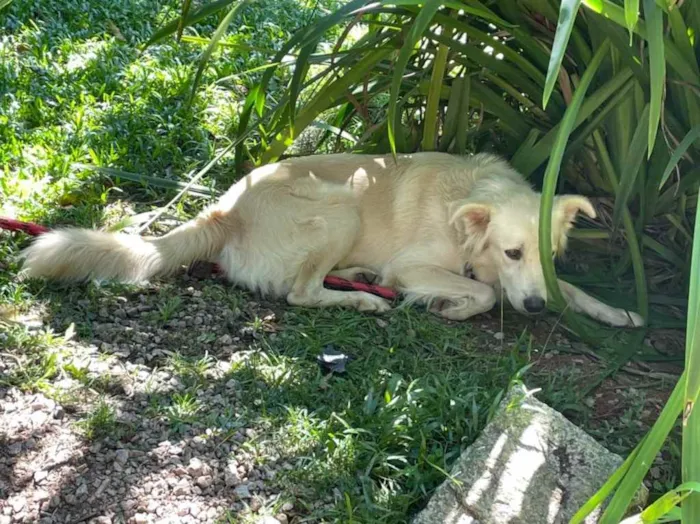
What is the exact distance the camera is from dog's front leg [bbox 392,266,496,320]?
4.07 meters

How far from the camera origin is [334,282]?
170 inches

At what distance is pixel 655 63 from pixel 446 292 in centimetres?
190

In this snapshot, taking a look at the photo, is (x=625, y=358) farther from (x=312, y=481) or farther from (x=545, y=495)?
(x=312, y=481)

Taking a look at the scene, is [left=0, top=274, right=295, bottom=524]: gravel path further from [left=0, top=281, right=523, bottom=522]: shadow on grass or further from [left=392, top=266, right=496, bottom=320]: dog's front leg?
[left=392, top=266, right=496, bottom=320]: dog's front leg

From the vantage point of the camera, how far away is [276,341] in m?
3.65

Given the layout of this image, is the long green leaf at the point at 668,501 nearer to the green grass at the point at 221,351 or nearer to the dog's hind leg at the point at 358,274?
the green grass at the point at 221,351

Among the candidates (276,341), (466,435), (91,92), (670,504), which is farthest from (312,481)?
(91,92)

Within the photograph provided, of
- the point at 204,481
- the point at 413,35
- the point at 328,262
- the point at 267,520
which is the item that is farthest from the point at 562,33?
the point at 328,262

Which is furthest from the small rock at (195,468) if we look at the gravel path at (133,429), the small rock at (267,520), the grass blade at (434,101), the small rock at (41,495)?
the grass blade at (434,101)

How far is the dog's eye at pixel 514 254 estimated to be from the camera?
4027 mm

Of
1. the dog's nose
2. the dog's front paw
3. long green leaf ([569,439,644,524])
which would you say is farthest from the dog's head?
long green leaf ([569,439,644,524])

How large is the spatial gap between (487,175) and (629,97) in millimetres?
762

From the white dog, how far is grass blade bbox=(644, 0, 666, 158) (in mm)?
1340

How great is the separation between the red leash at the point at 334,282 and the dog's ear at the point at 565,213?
0.82m
